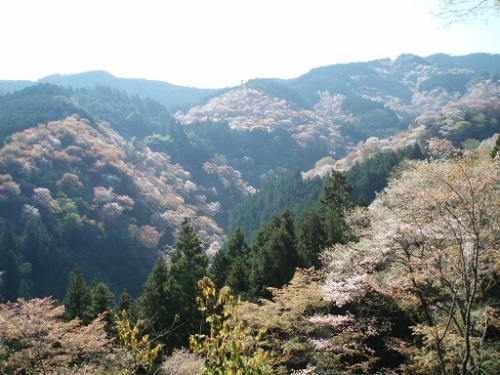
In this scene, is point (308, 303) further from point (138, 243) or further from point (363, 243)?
point (138, 243)

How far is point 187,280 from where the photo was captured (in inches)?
1148

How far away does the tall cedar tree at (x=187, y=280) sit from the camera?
89.7 ft

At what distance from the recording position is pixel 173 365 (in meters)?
19.1

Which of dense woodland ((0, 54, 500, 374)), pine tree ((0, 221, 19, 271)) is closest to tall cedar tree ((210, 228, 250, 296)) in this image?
dense woodland ((0, 54, 500, 374))

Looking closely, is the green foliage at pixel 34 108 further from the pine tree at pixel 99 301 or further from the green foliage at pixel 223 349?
the green foliage at pixel 223 349

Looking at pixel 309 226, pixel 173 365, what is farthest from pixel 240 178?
pixel 173 365

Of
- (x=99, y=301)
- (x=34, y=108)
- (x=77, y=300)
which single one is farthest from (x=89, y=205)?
(x=99, y=301)

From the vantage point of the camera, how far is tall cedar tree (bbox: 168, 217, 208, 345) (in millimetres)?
27347

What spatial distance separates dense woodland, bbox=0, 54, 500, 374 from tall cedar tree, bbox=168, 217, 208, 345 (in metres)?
0.14

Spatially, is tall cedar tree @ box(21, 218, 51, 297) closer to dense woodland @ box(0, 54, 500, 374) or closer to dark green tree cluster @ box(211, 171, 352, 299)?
dense woodland @ box(0, 54, 500, 374)

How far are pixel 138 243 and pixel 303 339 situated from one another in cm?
5630

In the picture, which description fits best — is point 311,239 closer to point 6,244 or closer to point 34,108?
point 6,244

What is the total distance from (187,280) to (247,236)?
46.8m

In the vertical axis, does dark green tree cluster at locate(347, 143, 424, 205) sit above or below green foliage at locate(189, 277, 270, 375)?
below
